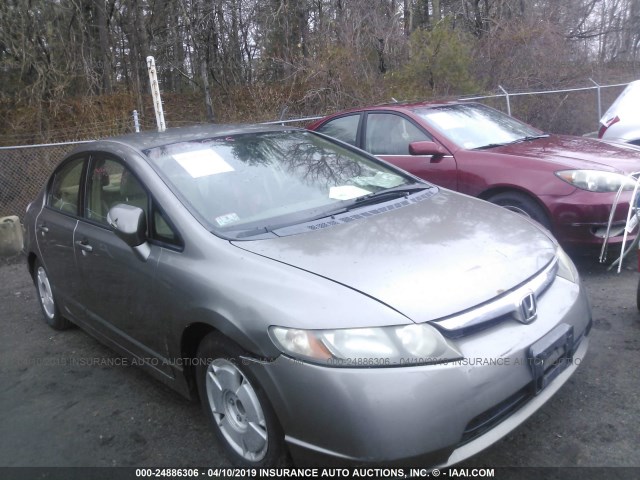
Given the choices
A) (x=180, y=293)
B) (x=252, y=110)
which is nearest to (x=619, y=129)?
(x=180, y=293)

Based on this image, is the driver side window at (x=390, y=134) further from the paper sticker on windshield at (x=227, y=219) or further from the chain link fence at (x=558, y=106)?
the chain link fence at (x=558, y=106)

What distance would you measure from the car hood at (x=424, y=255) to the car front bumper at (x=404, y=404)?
0.69ft

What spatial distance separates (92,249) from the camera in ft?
11.6

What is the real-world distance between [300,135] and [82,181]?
150 cm

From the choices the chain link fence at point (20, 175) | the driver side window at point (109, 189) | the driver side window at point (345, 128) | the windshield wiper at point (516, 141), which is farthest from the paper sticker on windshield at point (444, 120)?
the chain link fence at point (20, 175)

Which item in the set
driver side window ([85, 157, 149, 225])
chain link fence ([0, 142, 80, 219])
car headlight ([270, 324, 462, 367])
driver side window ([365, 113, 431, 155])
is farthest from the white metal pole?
car headlight ([270, 324, 462, 367])

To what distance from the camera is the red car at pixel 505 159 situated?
464 centimetres

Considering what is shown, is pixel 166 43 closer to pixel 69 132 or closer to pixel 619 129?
pixel 69 132

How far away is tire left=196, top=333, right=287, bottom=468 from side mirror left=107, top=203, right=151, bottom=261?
0.65 meters

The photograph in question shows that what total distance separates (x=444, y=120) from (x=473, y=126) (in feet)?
0.97

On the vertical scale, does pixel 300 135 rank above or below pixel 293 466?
above

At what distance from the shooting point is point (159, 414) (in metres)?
3.38

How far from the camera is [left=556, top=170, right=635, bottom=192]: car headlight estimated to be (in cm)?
462

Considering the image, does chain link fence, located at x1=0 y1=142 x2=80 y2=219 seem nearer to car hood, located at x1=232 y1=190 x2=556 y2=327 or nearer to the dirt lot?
the dirt lot
